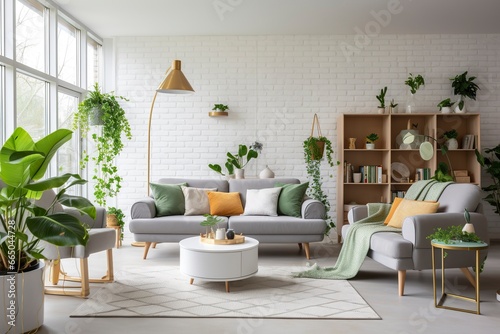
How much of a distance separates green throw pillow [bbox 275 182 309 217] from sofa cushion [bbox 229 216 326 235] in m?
0.30

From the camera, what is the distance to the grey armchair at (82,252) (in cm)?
411

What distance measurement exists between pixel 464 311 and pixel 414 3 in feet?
12.0

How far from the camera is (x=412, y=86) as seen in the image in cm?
707

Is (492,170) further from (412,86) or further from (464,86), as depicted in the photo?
(412,86)

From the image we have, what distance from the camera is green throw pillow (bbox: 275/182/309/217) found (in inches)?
235

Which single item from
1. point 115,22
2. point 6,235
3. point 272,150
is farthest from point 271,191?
point 6,235

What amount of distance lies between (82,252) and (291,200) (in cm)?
266

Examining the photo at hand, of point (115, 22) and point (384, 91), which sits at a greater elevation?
point (115, 22)

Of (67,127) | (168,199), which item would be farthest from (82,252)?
(67,127)

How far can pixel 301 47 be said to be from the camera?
24.2 feet

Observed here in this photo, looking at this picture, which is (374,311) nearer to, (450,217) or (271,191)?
(450,217)

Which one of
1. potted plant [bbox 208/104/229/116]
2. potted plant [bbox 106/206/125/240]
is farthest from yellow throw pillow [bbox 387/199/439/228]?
potted plant [bbox 106/206/125/240]

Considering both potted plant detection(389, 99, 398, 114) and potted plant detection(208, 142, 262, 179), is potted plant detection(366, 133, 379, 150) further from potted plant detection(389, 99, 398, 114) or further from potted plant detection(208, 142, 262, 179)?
potted plant detection(208, 142, 262, 179)

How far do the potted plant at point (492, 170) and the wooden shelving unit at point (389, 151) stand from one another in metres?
0.18
